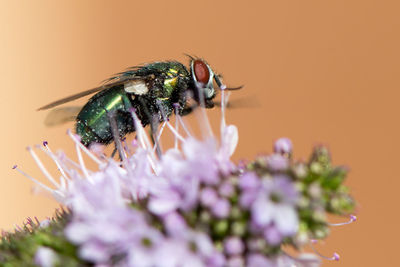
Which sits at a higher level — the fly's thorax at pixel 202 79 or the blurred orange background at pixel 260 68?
the fly's thorax at pixel 202 79

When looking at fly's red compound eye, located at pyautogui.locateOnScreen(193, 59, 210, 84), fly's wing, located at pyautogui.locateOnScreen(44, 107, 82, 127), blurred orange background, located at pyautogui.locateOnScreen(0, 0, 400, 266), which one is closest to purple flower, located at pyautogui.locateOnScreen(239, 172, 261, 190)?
fly's red compound eye, located at pyautogui.locateOnScreen(193, 59, 210, 84)

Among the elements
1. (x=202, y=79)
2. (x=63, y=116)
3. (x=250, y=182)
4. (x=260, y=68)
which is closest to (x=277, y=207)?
(x=250, y=182)

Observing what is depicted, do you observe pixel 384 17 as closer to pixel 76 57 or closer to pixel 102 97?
pixel 76 57

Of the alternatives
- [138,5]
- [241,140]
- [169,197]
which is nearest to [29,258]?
[169,197]

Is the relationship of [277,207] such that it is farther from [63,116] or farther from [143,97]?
[63,116]

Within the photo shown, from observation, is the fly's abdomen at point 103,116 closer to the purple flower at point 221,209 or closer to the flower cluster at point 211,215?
the flower cluster at point 211,215

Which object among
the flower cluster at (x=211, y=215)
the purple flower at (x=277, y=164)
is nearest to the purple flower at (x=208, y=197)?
the flower cluster at (x=211, y=215)

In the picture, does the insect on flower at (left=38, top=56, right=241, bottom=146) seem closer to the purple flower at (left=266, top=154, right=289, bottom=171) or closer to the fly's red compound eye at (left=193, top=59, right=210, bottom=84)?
the fly's red compound eye at (left=193, top=59, right=210, bottom=84)
